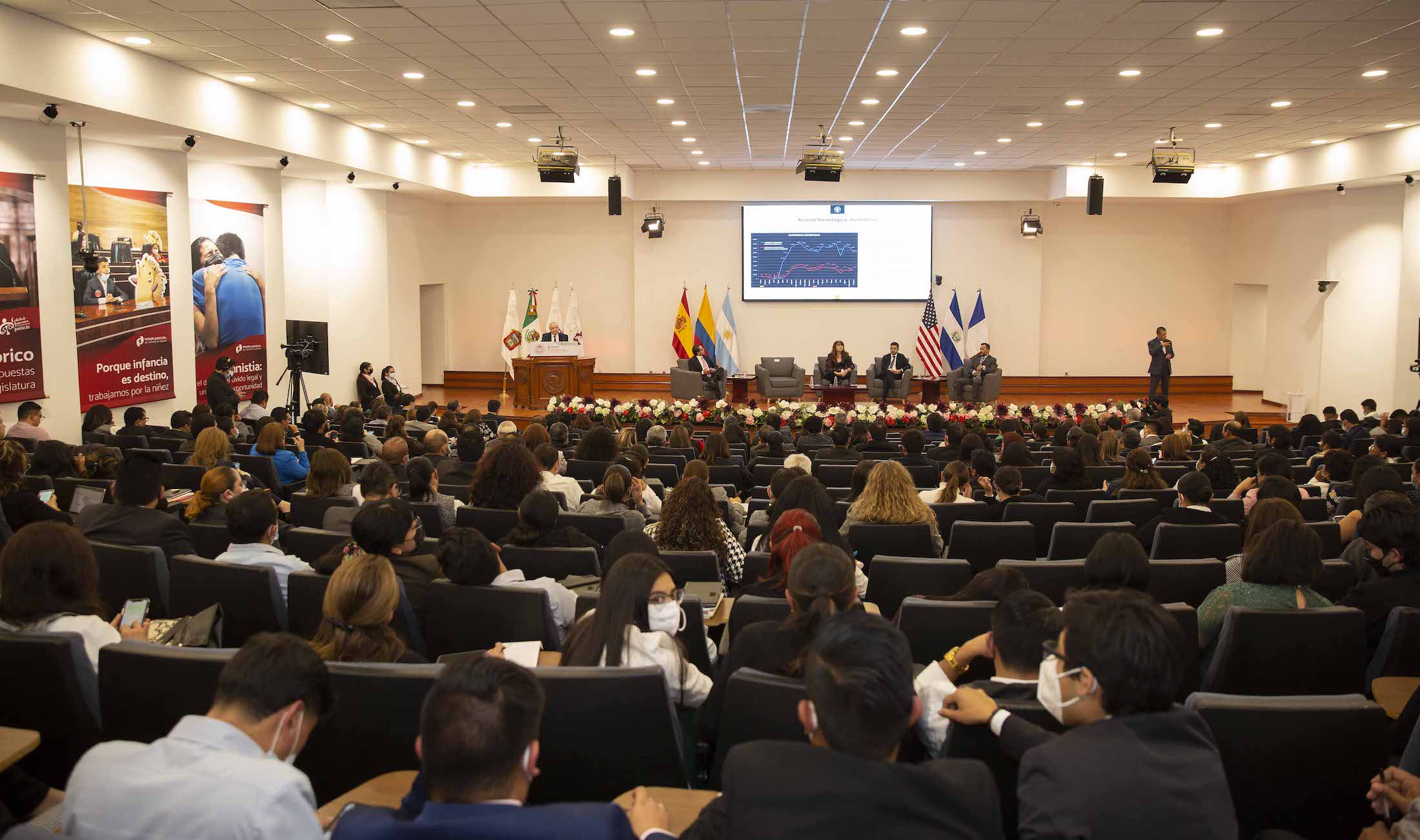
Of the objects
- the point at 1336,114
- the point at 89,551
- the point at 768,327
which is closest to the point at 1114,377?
the point at 768,327

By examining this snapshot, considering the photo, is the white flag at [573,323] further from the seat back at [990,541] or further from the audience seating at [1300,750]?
the audience seating at [1300,750]

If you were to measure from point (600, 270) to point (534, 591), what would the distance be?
17.1 metres

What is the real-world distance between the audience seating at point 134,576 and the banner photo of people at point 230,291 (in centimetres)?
890

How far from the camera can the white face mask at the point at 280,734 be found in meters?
2.22

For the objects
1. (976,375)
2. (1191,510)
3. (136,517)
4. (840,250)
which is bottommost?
(1191,510)

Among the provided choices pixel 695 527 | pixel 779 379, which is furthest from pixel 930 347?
pixel 695 527

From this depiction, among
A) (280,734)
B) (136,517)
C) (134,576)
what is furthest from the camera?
(136,517)

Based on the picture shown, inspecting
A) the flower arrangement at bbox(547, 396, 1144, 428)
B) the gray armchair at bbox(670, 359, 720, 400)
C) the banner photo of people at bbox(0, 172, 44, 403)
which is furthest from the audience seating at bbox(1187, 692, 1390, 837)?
the gray armchair at bbox(670, 359, 720, 400)

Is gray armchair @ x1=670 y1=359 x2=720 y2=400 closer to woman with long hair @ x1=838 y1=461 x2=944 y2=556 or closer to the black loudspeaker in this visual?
the black loudspeaker

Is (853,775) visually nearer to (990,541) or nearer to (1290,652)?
(1290,652)

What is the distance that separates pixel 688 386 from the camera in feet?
58.1

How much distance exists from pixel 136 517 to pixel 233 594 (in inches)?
42.8

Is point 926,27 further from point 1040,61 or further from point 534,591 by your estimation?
point 534,591

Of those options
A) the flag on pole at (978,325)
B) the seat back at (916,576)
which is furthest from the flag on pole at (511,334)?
the seat back at (916,576)
